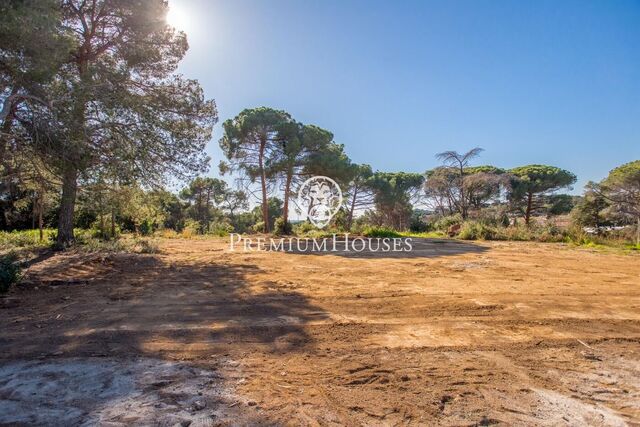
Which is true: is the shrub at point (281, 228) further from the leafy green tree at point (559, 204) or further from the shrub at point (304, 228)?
the leafy green tree at point (559, 204)

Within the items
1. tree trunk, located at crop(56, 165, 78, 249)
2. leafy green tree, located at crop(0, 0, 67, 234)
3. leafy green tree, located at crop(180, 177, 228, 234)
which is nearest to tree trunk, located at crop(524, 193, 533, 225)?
tree trunk, located at crop(56, 165, 78, 249)

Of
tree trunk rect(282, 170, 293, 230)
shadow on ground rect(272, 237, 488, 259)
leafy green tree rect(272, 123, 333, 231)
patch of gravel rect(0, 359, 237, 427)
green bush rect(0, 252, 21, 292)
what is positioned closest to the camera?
patch of gravel rect(0, 359, 237, 427)

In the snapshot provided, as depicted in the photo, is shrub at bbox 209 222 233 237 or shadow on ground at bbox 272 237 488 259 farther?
shrub at bbox 209 222 233 237

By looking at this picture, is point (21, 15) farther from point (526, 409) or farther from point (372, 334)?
point (526, 409)

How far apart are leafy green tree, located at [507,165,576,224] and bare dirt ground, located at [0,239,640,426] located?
58.8ft

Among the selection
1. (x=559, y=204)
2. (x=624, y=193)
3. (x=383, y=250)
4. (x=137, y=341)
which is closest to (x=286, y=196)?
(x=383, y=250)

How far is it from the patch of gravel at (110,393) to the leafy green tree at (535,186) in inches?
893

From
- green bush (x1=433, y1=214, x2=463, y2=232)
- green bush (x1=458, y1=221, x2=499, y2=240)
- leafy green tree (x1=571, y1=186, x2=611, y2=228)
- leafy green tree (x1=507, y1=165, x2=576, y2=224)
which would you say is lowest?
green bush (x1=458, y1=221, x2=499, y2=240)

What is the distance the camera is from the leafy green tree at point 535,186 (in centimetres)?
2050

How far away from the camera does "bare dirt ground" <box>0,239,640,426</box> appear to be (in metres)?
1.67

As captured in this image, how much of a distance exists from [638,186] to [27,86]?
2118cm

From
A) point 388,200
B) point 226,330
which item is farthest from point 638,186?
point 226,330

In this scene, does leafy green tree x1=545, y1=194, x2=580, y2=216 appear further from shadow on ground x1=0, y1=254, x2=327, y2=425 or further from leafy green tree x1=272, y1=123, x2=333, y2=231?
shadow on ground x1=0, y1=254, x2=327, y2=425

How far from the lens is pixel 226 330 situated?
2840 mm
